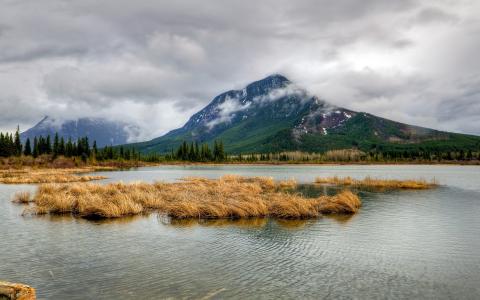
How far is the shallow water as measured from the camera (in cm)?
1426

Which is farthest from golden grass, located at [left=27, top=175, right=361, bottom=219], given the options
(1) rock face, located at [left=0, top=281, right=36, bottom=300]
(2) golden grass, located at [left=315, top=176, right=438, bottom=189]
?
(2) golden grass, located at [left=315, top=176, right=438, bottom=189]

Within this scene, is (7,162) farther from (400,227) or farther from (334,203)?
(400,227)

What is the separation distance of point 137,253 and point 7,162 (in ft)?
387

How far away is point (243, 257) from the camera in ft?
61.6

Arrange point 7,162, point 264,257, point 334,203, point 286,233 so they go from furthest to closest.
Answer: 1. point 7,162
2. point 334,203
3. point 286,233
4. point 264,257

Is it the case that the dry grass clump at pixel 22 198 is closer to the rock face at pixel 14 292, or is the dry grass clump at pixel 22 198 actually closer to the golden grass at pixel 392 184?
the rock face at pixel 14 292

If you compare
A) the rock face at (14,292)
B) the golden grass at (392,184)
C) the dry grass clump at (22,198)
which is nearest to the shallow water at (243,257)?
the rock face at (14,292)

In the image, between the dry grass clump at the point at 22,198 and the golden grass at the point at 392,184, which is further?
the golden grass at the point at 392,184

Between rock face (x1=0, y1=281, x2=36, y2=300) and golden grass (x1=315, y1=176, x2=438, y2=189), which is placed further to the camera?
golden grass (x1=315, y1=176, x2=438, y2=189)

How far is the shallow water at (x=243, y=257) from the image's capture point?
14258mm

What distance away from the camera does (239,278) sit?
608 inches

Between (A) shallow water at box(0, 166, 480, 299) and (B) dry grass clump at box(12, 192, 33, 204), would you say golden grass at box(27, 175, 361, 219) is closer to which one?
(A) shallow water at box(0, 166, 480, 299)

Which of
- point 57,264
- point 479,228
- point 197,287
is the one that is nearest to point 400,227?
point 479,228

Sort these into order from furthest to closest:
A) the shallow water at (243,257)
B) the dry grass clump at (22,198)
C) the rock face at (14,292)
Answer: the dry grass clump at (22,198), the shallow water at (243,257), the rock face at (14,292)
